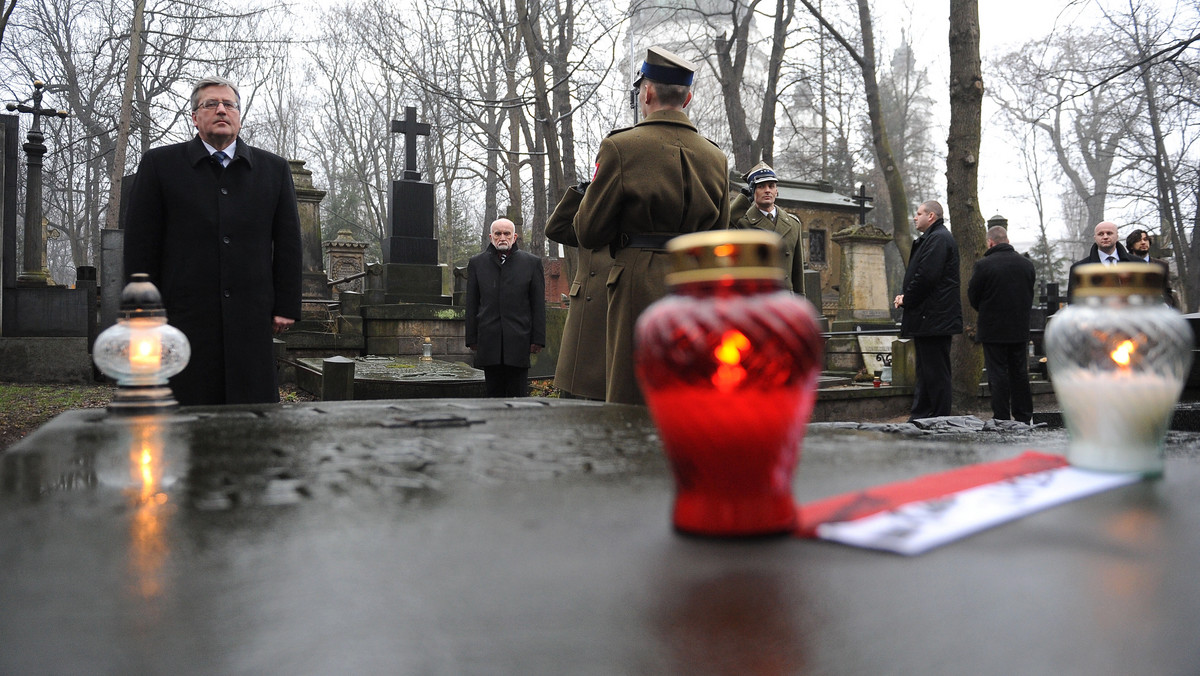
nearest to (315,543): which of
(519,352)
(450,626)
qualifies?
(450,626)

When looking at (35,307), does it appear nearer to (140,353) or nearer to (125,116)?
(125,116)

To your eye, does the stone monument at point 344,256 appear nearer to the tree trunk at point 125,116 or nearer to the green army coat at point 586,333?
the tree trunk at point 125,116

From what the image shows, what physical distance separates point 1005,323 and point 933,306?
0.74m

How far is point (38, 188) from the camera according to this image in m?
18.9

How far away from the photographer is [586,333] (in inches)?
190

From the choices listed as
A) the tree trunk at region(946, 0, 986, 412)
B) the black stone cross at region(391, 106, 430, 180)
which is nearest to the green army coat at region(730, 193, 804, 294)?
the tree trunk at region(946, 0, 986, 412)

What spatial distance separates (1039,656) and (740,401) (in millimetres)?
339

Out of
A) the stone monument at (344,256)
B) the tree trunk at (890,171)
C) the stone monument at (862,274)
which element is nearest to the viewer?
the tree trunk at (890,171)

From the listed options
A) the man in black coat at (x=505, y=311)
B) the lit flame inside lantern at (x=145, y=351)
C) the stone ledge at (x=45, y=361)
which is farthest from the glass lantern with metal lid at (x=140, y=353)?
the stone ledge at (x=45, y=361)

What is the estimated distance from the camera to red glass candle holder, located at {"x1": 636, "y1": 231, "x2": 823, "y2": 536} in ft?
2.82

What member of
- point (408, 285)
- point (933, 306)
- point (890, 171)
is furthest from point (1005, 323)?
point (890, 171)

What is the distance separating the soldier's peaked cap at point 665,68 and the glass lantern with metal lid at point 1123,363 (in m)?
3.15

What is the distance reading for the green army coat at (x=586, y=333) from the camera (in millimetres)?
4703

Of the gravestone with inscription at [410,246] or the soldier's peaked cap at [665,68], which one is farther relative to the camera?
the gravestone with inscription at [410,246]
